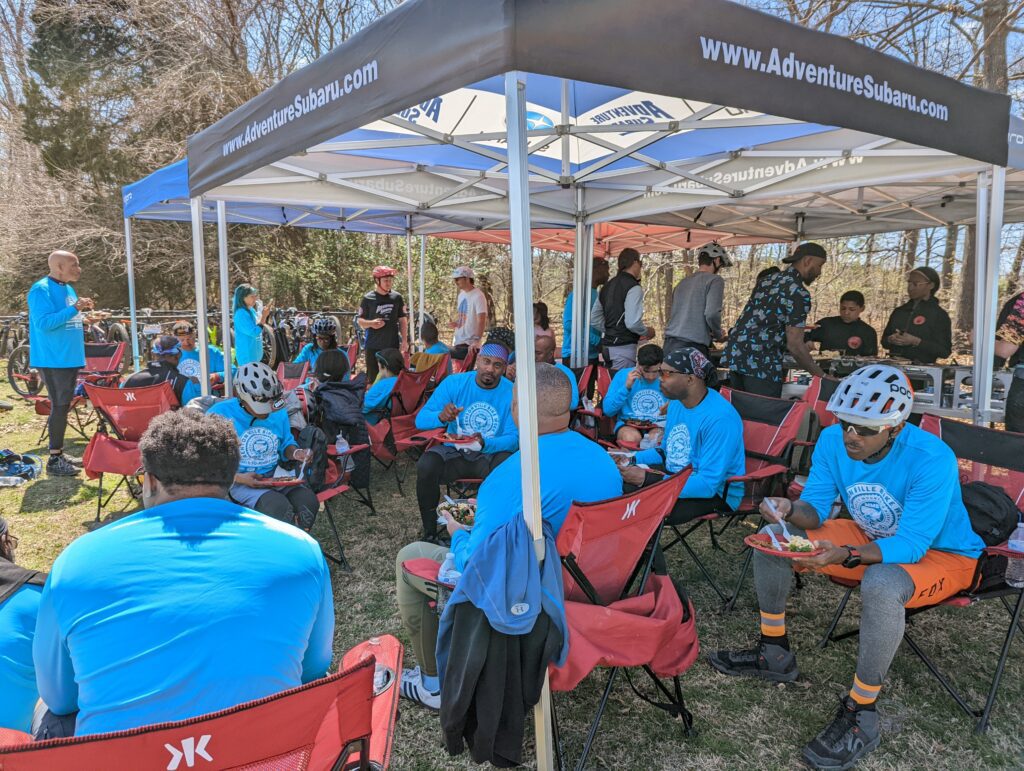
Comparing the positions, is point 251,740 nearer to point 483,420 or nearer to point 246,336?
point 483,420

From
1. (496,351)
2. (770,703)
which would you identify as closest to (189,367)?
(496,351)

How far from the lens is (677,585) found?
102 inches

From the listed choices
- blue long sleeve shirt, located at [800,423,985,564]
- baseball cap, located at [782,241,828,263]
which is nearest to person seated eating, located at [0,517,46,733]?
blue long sleeve shirt, located at [800,423,985,564]

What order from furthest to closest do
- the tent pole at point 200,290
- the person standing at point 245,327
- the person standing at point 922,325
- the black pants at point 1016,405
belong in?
the person standing at point 245,327 → the person standing at point 922,325 → the tent pole at point 200,290 → the black pants at point 1016,405

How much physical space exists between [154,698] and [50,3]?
73.7 feet

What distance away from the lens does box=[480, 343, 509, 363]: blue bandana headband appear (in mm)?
4539

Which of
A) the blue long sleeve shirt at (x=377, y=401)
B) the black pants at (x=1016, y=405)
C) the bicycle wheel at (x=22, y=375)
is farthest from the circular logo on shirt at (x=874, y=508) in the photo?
the bicycle wheel at (x=22, y=375)

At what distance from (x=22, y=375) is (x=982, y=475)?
35.3ft

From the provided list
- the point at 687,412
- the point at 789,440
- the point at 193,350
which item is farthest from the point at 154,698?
the point at 193,350

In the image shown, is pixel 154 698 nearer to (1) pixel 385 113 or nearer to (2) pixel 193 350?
(1) pixel 385 113

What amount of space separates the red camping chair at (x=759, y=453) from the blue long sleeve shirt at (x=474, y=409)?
138cm

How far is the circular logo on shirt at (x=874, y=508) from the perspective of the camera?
2.65 m

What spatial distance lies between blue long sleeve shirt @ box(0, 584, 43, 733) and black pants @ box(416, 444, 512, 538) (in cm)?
273

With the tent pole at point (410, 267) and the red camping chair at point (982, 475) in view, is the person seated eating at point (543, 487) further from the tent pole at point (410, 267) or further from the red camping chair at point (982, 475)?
the tent pole at point (410, 267)
